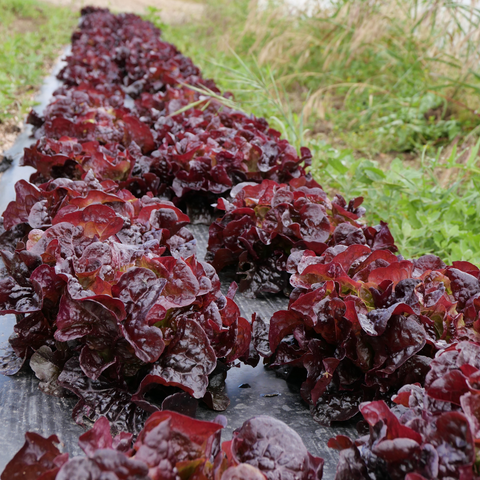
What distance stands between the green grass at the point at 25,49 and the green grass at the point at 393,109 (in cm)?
222

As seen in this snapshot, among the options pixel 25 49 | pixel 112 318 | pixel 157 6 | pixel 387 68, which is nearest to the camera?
pixel 112 318

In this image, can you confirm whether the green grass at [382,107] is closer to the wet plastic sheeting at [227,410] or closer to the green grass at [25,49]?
the green grass at [25,49]

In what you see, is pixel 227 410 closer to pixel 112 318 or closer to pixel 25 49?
pixel 112 318

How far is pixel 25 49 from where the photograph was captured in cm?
906

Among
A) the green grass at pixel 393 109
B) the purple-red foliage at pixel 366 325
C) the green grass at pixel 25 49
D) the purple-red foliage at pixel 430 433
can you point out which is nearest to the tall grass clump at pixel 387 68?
the green grass at pixel 393 109

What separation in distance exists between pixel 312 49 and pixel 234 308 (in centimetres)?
706

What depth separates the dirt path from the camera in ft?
63.4

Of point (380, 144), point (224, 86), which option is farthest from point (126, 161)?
point (224, 86)

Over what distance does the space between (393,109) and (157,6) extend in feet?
65.7

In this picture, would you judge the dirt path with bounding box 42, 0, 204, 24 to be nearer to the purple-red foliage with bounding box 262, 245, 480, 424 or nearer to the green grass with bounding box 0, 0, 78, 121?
the green grass with bounding box 0, 0, 78, 121

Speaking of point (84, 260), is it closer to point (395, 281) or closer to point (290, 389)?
point (290, 389)

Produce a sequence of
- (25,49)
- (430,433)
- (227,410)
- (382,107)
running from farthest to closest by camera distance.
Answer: (25,49), (382,107), (227,410), (430,433)

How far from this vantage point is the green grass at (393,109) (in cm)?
315

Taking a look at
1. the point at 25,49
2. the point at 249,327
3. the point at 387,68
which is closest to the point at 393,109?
the point at 387,68
